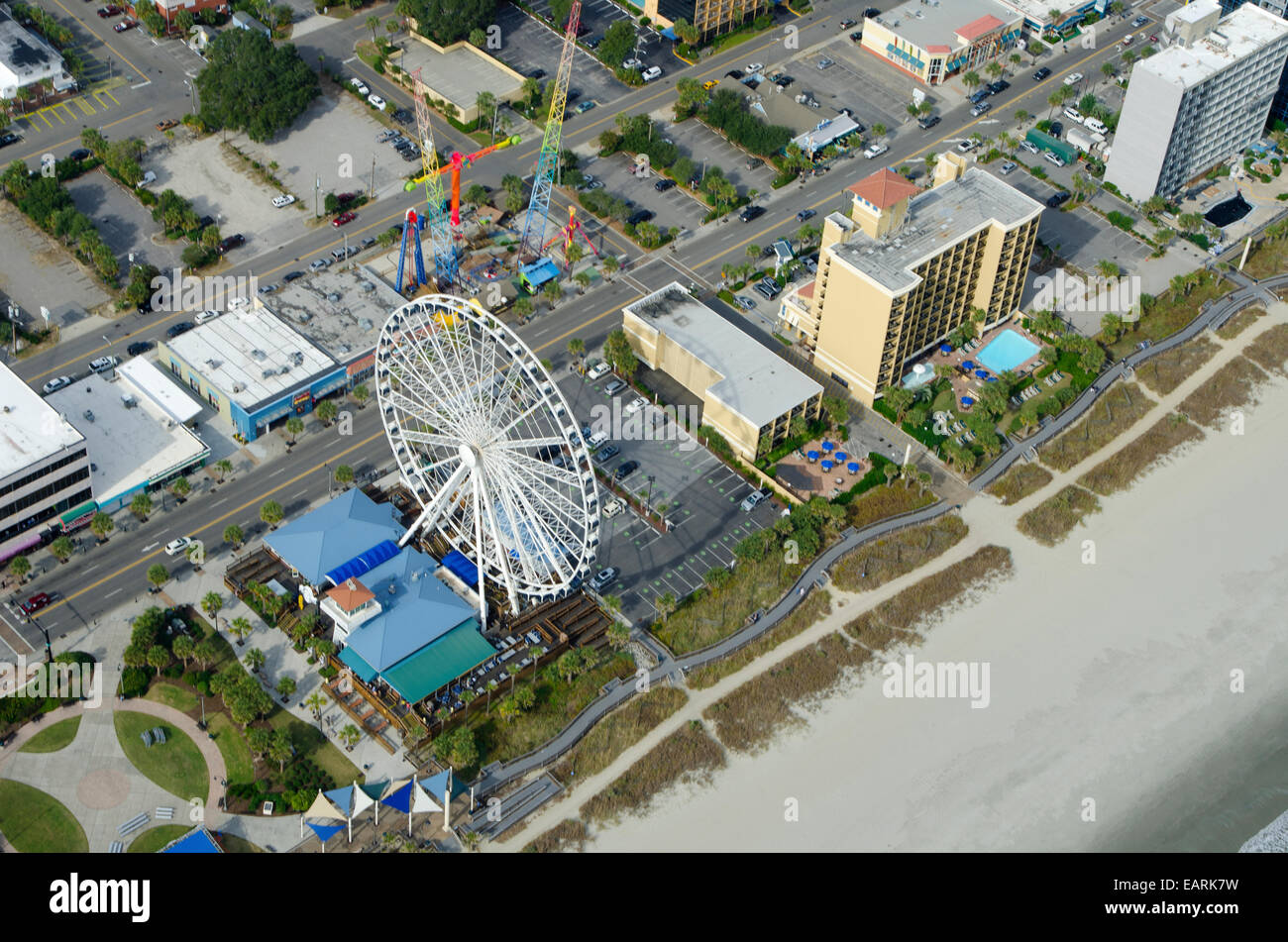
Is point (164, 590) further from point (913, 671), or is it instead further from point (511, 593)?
point (913, 671)

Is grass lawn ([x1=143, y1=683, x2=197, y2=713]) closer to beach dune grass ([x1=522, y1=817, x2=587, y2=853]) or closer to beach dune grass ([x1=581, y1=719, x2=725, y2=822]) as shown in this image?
beach dune grass ([x1=522, y1=817, x2=587, y2=853])

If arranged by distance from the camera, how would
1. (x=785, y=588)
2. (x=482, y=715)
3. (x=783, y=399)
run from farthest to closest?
(x=783, y=399) → (x=785, y=588) → (x=482, y=715)

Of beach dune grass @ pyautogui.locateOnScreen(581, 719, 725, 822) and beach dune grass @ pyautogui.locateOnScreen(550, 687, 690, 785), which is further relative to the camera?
beach dune grass @ pyautogui.locateOnScreen(550, 687, 690, 785)

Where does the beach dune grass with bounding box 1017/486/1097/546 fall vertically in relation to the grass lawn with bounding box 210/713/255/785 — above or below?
above

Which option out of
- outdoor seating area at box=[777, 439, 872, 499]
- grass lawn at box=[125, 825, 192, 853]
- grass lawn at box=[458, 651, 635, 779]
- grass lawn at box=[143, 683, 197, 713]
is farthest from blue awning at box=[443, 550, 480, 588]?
grass lawn at box=[125, 825, 192, 853]

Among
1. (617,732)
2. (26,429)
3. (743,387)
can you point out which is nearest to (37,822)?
(26,429)

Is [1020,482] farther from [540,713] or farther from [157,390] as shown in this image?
[157,390]

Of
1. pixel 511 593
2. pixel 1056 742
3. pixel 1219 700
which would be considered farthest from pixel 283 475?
pixel 1219 700
